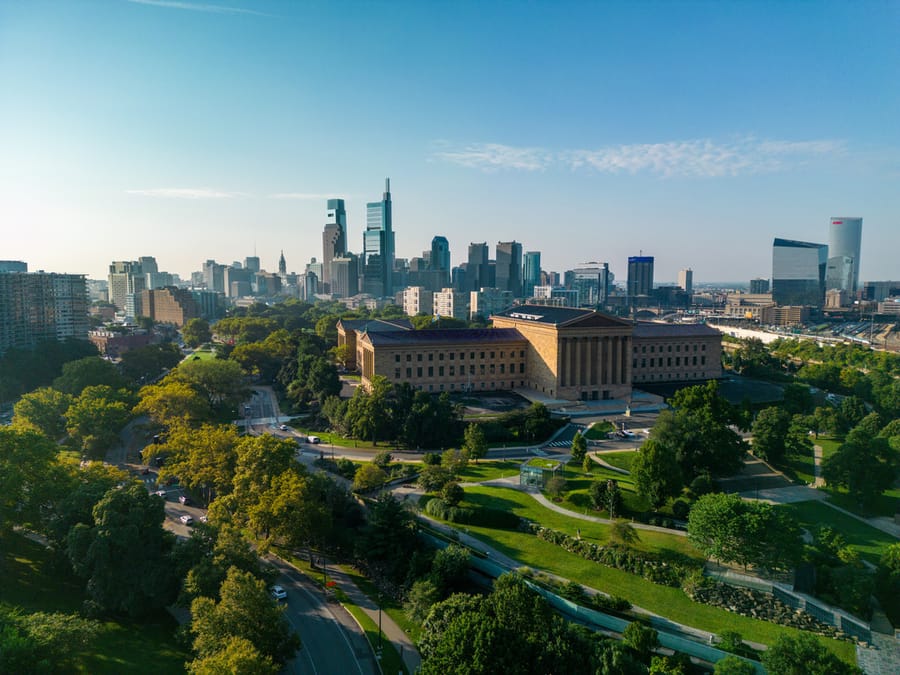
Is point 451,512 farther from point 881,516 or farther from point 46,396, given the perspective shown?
point 46,396

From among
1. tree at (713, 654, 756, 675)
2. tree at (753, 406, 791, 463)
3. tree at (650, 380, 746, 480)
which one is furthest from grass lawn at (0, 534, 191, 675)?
tree at (753, 406, 791, 463)

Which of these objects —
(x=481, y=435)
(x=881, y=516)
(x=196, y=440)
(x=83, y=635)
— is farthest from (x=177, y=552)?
Result: (x=881, y=516)

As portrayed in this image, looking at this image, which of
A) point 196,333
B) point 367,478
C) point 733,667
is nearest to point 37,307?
point 196,333

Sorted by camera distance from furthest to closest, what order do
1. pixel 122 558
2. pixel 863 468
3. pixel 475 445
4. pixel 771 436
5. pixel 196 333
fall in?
pixel 196 333 < pixel 771 436 < pixel 475 445 < pixel 863 468 < pixel 122 558

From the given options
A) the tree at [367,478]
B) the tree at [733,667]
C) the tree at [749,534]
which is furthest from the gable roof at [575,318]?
the tree at [733,667]

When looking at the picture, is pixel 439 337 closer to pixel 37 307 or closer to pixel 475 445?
pixel 475 445

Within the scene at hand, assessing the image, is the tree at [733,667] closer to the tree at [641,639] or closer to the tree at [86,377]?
the tree at [641,639]

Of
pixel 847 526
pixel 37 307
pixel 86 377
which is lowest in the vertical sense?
pixel 847 526
